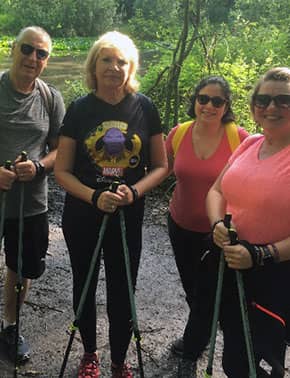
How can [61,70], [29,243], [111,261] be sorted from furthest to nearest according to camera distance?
[61,70]
[29,243]
[111,261]

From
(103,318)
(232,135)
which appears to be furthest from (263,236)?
(103,318)

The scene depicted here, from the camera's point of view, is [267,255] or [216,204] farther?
[216,204]

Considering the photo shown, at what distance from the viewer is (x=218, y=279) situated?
249 cm

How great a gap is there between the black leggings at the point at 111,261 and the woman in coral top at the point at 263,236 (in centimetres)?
72

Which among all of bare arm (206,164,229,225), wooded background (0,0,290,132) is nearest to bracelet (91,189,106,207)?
bare arm (206,164,229,225)

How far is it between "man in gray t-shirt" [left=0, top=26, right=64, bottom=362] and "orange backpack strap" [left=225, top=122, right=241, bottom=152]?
45.7 inches

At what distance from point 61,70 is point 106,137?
20362 mm

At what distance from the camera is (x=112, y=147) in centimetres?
282

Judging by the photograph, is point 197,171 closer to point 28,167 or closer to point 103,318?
point 28,167

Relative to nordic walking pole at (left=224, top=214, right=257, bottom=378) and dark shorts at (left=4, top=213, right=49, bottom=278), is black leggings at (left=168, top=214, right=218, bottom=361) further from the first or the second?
→ dark shorts at (left=4, top=213, right=49, bottom=278)

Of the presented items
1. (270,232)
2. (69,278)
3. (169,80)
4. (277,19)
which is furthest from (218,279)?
(277,19)

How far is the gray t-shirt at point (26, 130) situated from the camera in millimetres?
3029

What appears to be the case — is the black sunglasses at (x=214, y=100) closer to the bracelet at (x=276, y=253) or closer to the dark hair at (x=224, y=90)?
the dark hair at (x=224, y=90)

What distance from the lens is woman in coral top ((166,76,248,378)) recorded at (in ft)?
10.4
